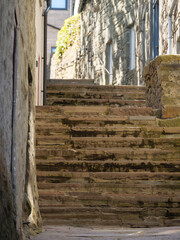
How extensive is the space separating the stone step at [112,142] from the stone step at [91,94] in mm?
3120

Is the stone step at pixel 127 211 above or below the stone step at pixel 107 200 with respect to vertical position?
below

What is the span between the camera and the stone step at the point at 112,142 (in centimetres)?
496

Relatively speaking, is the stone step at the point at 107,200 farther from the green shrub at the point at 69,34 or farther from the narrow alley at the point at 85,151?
the green shrub at the point at 69,34

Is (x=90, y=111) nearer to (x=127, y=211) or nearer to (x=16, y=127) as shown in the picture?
(x=127, y=211)

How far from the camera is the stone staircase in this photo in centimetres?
409

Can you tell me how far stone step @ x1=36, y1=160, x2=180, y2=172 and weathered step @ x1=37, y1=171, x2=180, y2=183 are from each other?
0.41 feet

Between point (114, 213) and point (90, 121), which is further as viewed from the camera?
point (90, 121)

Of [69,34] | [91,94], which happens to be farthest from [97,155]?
[69,34]

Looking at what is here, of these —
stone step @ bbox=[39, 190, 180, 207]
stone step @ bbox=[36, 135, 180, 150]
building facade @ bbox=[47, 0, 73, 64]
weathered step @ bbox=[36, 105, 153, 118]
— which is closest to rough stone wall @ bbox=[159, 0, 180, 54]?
weathered step @ bbox=[36, 105, 153, 118]

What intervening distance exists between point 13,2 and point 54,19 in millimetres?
→ 27111

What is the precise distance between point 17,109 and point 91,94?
5501mm

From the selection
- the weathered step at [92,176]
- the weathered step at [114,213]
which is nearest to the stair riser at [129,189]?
the weathered step at [92,176]

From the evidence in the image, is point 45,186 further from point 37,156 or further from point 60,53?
point 60,53

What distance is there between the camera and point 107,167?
15.3 ft
